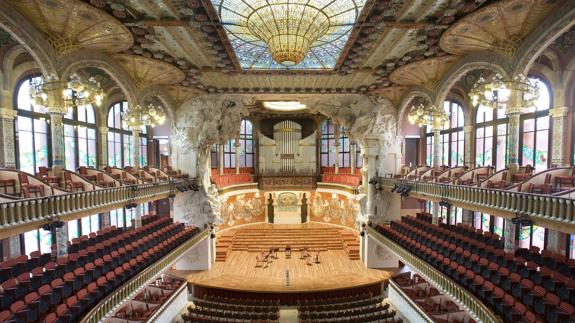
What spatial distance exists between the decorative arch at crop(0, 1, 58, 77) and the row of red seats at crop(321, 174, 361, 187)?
16211mm

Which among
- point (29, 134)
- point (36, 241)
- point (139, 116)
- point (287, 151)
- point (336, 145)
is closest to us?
point (36, 241)

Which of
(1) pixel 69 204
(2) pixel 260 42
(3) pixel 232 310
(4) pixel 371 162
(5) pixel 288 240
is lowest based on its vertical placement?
(3) pixel 232 310

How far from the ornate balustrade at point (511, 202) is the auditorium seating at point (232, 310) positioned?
7.57 metres

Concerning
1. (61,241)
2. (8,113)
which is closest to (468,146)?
(61,241)

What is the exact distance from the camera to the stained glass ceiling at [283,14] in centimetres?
805

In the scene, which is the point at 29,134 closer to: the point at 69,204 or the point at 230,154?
the point at 69,204

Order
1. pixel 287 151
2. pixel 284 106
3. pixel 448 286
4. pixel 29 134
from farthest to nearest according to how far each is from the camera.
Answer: pixel 287 151 < pixel 284 106 < pixel 29 134 < pixel 448 286

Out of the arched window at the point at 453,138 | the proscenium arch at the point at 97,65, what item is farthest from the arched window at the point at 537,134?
the proscenium arch at the point at 97,65

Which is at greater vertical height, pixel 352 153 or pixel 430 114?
pixel 430 114

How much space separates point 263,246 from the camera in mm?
19266

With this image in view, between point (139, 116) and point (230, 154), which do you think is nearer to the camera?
point (139, 116)

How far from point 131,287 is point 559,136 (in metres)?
15.9

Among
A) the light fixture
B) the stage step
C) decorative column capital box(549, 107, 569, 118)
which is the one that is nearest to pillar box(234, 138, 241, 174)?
the light fixture

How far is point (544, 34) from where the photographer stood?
A: 8.38 metres
